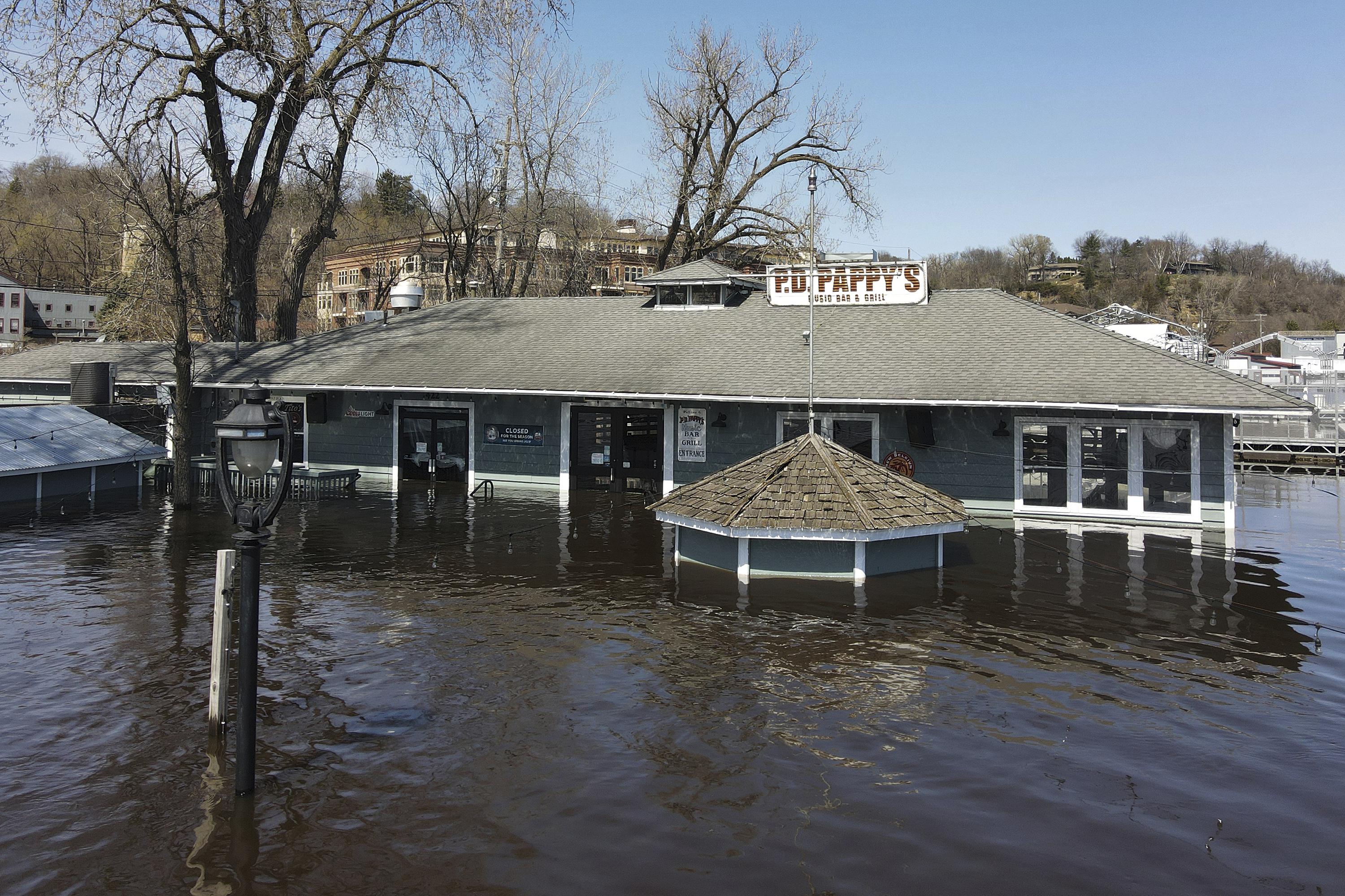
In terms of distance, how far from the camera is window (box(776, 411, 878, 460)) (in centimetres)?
1936

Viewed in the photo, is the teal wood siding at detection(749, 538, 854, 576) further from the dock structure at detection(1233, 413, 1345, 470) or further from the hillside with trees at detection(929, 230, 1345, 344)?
the hillside with trees at detection(929, 230, 1345, 344)

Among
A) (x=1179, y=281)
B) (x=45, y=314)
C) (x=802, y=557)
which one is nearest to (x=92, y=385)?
(x=802, y=557)

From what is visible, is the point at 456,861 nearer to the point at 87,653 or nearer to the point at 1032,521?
the point at 87,653

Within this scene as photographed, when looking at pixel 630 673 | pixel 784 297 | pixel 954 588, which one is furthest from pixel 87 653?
pixel 784 297

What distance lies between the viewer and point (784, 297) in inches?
924

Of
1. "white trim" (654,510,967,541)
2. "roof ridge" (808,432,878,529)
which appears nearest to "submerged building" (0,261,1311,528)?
"roof ridge" (808,432,878,529)

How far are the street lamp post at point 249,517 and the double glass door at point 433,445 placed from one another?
52.7 ft

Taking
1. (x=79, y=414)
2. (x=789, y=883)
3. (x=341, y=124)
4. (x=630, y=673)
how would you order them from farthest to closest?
(x=341, y=124), (x=79, y=414), (x=630, y=673), (x=789, y=883)

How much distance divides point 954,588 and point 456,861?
8.93 metres

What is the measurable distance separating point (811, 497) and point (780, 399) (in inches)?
223

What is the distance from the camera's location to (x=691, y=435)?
811 inches

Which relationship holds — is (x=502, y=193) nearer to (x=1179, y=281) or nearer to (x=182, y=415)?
(x=182, y=415)

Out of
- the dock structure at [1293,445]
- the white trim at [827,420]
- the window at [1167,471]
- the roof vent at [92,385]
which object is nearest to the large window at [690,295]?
the white trim at [827,420]

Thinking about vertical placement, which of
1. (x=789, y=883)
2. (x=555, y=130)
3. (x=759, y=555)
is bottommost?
(x=789, y=883)
